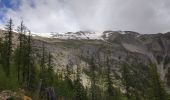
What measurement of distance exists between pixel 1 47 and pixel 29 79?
32.9ft

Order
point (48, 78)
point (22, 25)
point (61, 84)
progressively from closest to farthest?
1. point (22, 25)
2. point (48, 78)
3. point (61, 84)

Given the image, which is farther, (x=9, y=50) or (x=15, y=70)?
(x=15, y=70)

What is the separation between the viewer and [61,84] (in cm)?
8012

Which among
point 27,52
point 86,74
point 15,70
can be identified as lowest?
point 86,74

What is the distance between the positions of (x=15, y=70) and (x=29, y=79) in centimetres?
467

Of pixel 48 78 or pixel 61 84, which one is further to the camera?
pixel 61 84

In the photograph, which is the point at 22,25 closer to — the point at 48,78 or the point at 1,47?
the point at 1,47

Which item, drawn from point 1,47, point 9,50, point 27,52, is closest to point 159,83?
point 27,52

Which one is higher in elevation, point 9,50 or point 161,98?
point 9,50

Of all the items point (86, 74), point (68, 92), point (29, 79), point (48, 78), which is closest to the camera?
point (29, 79)

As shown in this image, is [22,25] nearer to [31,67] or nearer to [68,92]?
[31,67]

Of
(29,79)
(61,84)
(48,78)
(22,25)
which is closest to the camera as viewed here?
(22,25)

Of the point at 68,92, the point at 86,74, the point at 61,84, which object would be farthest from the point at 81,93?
the point at 86,74

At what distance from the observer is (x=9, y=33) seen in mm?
58469
